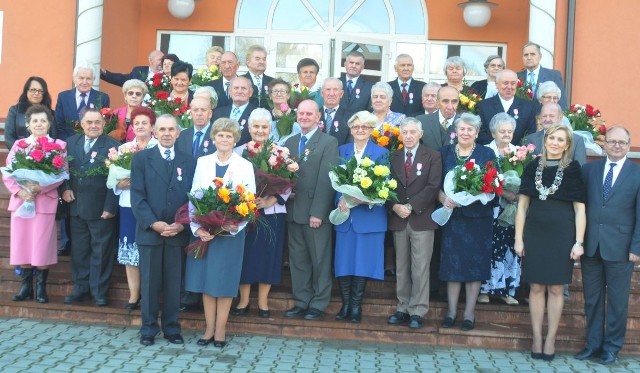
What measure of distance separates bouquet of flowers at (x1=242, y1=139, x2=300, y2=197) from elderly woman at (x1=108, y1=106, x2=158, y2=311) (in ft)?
3.36

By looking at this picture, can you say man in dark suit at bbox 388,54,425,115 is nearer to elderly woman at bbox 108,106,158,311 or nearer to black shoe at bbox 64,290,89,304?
elderly woman at bbox 108,106,158,311

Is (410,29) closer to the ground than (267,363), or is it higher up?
higher up

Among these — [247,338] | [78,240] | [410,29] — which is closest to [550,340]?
[247,338]

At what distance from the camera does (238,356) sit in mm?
7465

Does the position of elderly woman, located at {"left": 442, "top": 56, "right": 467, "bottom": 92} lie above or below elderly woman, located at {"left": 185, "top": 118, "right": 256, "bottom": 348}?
above

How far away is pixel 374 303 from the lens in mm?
8594

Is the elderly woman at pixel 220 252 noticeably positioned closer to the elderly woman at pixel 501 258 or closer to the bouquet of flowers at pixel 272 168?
the bouquet of flowers at pixel 272 168

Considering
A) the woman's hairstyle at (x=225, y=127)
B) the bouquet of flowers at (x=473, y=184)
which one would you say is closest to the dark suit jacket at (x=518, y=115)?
the bouquet of flowers at (x=473, y=184)

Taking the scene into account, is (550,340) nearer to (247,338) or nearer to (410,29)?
(247,338)

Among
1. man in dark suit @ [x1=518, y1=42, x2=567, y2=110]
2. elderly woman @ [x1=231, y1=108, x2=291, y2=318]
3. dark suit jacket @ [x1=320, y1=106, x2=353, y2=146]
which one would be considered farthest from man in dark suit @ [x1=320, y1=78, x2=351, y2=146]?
man in dark suit @ [x1=518, y1=42, x2=567, y2=110]

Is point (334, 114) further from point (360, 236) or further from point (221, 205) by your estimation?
point (221, 205)

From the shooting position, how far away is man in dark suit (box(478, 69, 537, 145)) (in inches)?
361

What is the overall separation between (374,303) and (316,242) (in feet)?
2.81

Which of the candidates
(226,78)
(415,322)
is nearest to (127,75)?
(226,78)
